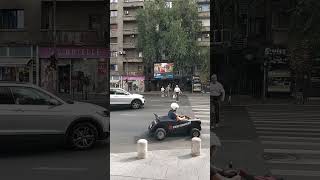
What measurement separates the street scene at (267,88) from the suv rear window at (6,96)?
313cm

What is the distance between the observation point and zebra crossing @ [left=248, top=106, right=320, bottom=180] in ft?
23.6

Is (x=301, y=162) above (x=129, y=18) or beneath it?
beneath

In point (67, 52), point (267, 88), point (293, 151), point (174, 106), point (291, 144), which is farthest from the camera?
point (267, 88)

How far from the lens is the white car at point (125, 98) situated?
256 centimetres

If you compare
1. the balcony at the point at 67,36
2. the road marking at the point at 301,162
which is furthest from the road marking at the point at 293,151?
the balcony at the point at 67,36

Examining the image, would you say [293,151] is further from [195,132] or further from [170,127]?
[170,127]

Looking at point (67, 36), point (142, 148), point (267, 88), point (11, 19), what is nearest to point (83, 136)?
point (142, 148)

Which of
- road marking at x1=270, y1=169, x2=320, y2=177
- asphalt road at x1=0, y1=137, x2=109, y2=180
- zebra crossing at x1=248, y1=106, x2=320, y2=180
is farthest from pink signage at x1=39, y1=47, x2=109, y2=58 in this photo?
road marking at x1=270, y1=169, x2=320, y2=177

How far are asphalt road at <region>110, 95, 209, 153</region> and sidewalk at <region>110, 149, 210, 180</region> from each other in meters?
0.13

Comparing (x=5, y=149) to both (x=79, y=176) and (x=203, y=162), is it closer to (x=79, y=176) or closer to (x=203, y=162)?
(x=79, y=176)

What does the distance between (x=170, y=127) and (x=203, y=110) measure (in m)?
0.25

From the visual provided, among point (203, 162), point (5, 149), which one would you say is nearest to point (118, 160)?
point (203, 162)

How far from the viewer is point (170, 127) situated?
8.73ft

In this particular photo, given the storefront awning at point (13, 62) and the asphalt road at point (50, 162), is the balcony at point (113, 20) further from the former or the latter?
the storefront awning at point (13, 62)
